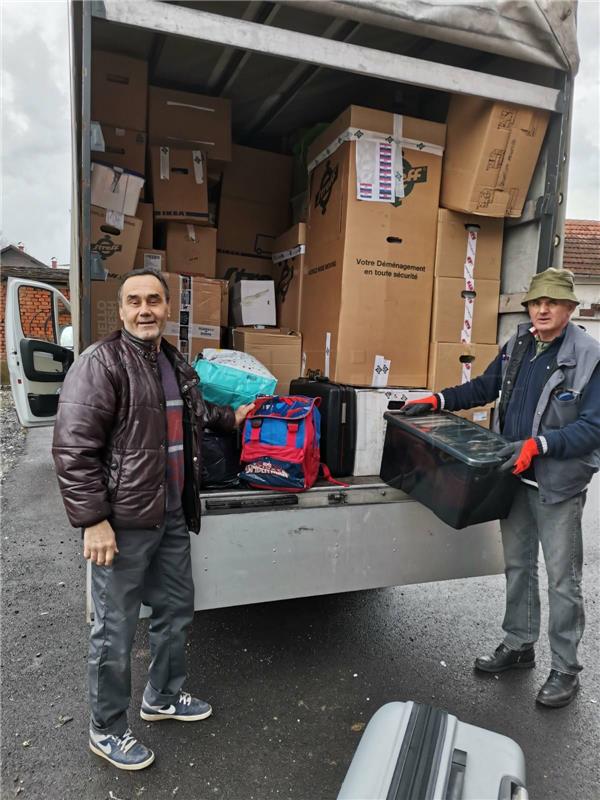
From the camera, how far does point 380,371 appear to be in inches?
123

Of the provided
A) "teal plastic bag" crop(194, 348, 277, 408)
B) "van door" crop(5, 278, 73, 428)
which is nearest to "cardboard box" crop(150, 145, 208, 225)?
"teal plastic bag" crop(194, 348, 277, 408)

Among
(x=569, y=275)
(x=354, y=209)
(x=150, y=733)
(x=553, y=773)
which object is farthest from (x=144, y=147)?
(x=553, y=773)

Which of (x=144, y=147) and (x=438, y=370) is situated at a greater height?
(x=144, y=147)

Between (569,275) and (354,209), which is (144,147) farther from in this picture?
(569,275)

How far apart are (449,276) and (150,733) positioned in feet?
8.63

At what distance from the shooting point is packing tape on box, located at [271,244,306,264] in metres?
3.66

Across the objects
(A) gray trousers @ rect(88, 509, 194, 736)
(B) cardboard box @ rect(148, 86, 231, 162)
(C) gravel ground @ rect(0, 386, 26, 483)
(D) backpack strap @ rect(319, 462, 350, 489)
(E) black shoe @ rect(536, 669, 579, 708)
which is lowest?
(C) gravel ground @ rect(0, 386, 26, 483)

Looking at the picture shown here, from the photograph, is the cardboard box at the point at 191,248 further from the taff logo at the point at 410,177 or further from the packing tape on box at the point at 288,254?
the taff logo at the point at 410,177

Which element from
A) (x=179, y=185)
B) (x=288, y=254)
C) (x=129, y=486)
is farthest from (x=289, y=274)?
(x=129, y=486)

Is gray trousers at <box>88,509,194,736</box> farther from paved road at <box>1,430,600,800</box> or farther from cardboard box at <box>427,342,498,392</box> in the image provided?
cardboard box at <box>427,342,498,392</box>

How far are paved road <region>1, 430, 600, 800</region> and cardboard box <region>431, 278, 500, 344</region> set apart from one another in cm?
166

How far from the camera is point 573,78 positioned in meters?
2.74

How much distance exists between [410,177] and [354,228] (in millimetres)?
461

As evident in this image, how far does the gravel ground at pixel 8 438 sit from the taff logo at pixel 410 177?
549 cm
